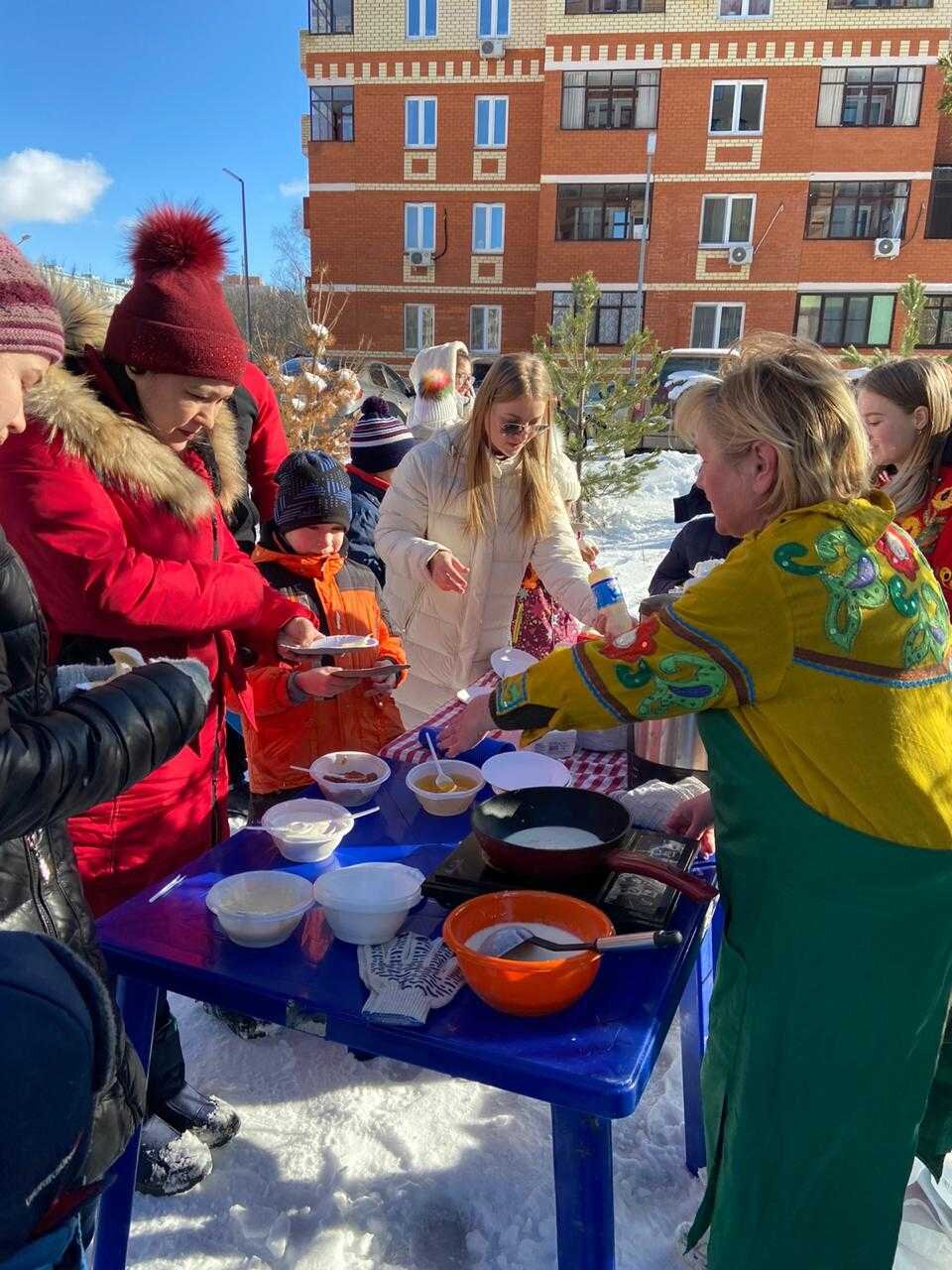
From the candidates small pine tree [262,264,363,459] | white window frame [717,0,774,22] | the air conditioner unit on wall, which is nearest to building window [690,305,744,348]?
white window frame [717,0,774,22]

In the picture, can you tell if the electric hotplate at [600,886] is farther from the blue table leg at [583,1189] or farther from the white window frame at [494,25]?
the white window frame at [494,25]

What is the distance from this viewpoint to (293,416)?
832cm

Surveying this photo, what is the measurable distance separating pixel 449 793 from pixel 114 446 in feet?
3.40

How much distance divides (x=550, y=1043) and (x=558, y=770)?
0.87 m

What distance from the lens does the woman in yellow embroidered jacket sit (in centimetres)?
129

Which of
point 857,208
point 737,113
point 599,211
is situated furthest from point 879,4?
point 599,211

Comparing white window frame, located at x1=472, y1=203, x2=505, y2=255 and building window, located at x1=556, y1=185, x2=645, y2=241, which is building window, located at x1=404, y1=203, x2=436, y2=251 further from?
building window, located at x1=556, y1=185, x2=645, y2=241

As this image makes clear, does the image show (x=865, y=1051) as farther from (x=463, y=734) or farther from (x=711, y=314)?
(x=711, y=314)

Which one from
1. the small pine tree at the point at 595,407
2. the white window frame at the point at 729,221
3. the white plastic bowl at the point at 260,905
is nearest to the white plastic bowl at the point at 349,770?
the white plastic bowl at the point at 260,905

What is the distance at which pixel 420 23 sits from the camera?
22078mm

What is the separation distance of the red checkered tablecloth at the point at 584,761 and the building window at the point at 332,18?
85.1 ft

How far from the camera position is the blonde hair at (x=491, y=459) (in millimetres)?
2887

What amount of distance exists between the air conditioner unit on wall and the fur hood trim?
2511cm

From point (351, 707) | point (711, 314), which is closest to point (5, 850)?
point (351, 707)
